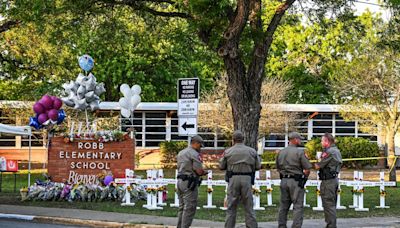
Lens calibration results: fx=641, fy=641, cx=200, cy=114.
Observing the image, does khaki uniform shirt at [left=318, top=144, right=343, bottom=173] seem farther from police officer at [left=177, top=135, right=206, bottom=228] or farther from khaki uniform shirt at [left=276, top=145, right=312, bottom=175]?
police officer at [left=177, top=135, right=206, bottom=228]

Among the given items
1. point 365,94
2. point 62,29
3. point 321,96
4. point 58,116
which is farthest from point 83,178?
point 321,96

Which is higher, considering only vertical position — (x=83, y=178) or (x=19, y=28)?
(x=19, y=28)

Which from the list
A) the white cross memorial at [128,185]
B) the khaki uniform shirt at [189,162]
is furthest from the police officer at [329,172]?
the white cross memorial at [128,185]

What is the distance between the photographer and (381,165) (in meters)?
37.6

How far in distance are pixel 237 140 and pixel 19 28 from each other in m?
19.3

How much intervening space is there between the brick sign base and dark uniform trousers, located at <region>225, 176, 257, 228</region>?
7.94 m

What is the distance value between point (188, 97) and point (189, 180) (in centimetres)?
351

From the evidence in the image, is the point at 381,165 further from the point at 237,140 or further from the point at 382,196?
the point at 237,140

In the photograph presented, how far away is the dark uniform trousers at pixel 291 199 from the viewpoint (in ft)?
40.3

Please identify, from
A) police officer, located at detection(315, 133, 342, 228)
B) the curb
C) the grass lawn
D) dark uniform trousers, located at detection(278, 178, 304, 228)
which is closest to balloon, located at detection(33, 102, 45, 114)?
the grass lawn

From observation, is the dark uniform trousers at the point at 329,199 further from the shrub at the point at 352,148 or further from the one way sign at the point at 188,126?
the shrub at the point at 352,148

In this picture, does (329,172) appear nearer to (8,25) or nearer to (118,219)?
(118,219)

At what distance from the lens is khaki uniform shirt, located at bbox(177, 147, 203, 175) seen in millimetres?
12344

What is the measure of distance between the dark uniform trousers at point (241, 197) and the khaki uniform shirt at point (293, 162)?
869mm
